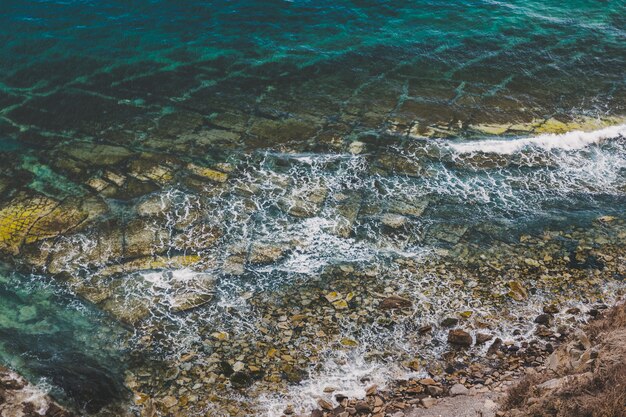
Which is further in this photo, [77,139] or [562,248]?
[77,139]

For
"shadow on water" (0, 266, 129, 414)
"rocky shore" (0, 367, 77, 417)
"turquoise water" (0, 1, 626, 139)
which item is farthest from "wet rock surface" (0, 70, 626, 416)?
"rocky shore" (0, 367, 77, 417)

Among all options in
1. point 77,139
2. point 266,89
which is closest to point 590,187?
point 266,89

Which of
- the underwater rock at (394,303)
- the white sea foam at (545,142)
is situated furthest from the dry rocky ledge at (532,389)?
the white sea foam at (545,142)

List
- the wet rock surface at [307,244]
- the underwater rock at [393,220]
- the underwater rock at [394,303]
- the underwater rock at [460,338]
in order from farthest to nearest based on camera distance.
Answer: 1. the underwater rock at [393,220]
2. the underwater rock at [394,303]
3. the underwater rock at [460,338]
4. the wet rock surface at [307,244]

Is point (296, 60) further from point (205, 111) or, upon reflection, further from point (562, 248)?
point (562, 248)

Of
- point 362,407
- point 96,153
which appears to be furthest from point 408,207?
point 96,153

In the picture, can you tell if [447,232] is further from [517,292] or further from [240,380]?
[240,380]

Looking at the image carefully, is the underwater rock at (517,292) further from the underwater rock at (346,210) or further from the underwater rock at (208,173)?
the underwater rock at (208,173)
